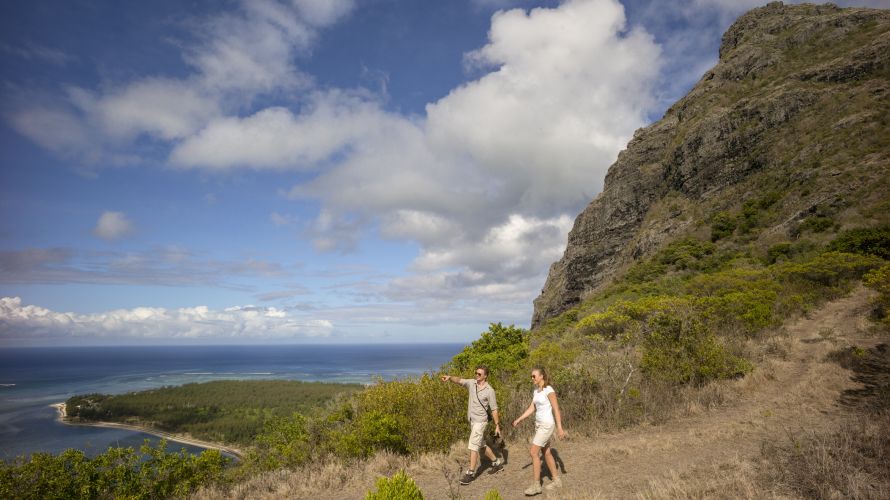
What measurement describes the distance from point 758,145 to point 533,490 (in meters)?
52.1

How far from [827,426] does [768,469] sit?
3.00m

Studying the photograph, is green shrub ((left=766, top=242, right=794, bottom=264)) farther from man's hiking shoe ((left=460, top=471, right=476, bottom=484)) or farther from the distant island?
the distant island

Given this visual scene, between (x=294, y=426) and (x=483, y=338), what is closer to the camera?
(x=294, y=426)

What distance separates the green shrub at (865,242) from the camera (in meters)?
21.3

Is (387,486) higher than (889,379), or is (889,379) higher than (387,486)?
(387,486)

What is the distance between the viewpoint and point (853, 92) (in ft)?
127

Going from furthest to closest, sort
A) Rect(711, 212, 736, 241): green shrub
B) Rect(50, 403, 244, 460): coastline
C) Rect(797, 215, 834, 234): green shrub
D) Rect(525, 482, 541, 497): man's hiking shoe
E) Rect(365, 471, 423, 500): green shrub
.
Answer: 1. Rect(50, 403, 244, 460): coastline
2. Rect(711, 212, 736, 241): green shrub
3. Rect(797, 215, 834, 234): green shrub
4. Rect(525, 482, 541, 497): man's hiking shoe
5. Rect(365, 471, 423, 500): green shrub

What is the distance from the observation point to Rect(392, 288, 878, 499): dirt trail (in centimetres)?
624

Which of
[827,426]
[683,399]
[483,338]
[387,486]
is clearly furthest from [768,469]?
[483,338]

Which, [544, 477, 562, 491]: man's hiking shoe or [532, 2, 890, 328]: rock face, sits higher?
[532, 2, 890, 328]: rock face

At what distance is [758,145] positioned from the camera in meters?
43.4

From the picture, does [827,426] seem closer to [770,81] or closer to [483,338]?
[483,338]

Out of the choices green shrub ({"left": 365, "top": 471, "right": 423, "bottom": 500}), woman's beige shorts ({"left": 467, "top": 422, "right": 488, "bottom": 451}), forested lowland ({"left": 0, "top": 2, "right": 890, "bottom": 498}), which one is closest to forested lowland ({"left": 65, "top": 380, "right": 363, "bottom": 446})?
forested lowland ({"left": 0, "top": 2, "right": 890, "bottom": 498})

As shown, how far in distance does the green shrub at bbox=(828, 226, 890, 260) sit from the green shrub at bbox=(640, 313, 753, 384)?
1798cm
